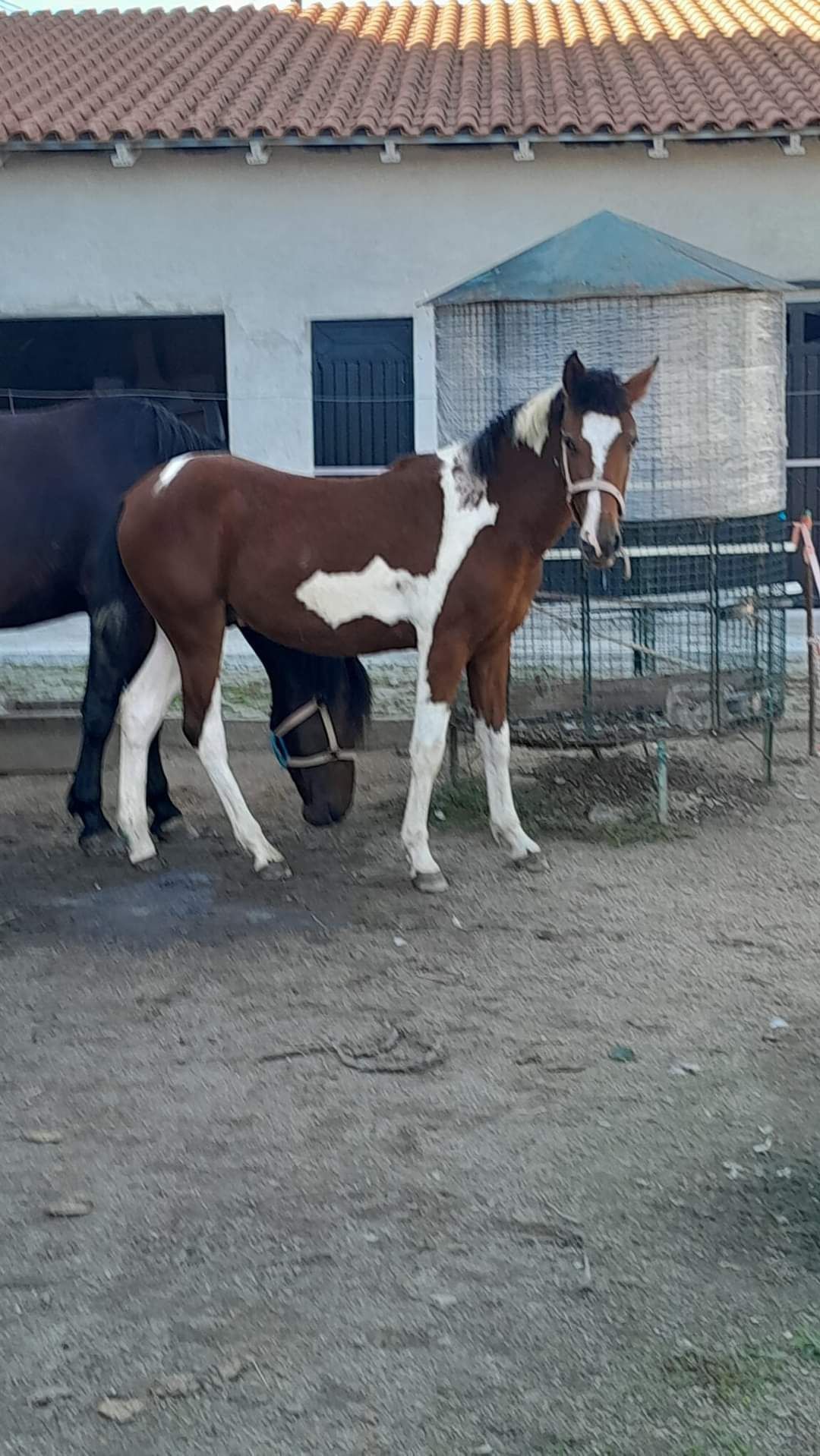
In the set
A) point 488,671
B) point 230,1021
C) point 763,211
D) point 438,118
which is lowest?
point 230,1021

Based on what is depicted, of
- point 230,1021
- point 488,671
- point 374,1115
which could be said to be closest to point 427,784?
point 488,671

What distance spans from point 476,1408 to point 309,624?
3.61m

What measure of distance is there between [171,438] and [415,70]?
5.82 metres

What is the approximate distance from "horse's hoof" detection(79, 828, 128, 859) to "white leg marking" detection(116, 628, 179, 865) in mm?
128

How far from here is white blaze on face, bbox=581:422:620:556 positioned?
16.9ft

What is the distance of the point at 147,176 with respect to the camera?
9.30 metres

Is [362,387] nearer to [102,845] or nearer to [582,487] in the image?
[102,845]

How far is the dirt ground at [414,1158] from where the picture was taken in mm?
2404

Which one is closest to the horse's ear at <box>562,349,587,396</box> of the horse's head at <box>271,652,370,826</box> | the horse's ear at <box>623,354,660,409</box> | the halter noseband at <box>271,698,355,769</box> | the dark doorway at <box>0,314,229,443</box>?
the horse's ear at <box>623,354,660,409</box>

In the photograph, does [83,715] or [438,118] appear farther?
[438,118]

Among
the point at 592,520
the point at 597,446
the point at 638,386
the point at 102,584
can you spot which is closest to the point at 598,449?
the point at 597,446

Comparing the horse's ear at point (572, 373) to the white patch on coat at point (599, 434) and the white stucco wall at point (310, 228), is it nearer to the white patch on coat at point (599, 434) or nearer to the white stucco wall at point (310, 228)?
the white patch on coat at point (599, 434)

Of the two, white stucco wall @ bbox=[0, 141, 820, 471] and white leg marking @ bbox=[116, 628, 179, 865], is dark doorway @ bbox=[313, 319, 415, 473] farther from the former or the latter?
white leg marking @ bbox=[116, 628, 179, 865]

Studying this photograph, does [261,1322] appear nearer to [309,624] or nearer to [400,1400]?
[400,1400]
